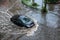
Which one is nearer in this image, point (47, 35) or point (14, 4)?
point (47, 35)

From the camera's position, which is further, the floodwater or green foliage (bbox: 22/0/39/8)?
green foliage (bbox: 22/0/39/8)

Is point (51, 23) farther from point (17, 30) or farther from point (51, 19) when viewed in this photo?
point (17, 30)

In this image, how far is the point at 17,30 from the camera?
526 inches

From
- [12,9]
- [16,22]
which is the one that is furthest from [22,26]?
[12,9]

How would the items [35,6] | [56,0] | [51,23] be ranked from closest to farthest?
[51,23] < [35,6] < [56,0]

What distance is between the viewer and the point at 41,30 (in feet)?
47.3

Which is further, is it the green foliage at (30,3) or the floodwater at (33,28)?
the green foliage at (30,3)

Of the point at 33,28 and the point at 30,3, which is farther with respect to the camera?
the point at 30,3

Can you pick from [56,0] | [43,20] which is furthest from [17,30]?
[56,0]

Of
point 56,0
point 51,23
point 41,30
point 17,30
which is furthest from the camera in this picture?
point 56,0

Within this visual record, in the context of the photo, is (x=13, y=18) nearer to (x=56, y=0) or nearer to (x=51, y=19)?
(x=51, y=19)

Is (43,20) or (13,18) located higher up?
(13,18)

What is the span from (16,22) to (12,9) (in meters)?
2.89

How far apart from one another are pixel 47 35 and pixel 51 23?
2808mm
